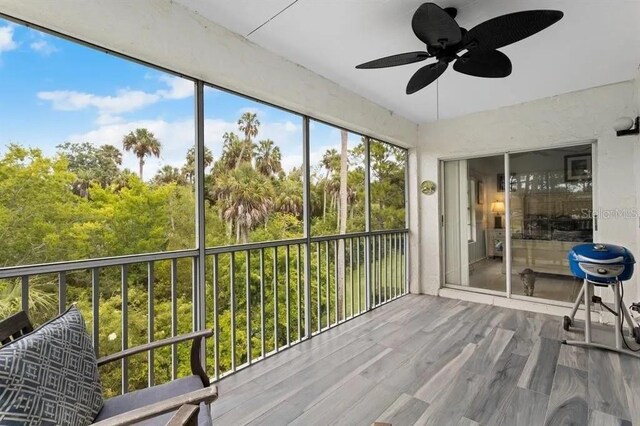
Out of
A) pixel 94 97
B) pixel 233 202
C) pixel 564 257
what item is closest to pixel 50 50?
pixel 94 97

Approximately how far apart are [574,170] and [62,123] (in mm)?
4949

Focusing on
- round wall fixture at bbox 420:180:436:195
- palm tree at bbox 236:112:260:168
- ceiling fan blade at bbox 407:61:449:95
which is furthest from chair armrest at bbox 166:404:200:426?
round wall fixture at bbox 420:180:436:195

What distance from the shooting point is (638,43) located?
7.83ft

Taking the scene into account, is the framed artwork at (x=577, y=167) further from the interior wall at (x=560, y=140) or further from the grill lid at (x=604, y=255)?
the grill lid at (x=604, y=255)

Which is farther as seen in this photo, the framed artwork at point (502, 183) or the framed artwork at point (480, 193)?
the framed artwork at point (480, 193)

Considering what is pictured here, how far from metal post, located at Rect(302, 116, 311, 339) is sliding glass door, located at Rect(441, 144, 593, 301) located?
8.01ft

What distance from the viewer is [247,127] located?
3.55 meters

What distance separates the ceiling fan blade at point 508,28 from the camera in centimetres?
149

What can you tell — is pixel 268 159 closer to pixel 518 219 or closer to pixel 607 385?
pixel 518 219

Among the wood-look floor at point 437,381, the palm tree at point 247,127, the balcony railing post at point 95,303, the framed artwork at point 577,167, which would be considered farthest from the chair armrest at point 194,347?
the framed artwork at point 577,167

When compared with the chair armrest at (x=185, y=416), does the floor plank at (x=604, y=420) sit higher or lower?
lower

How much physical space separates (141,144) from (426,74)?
2.25 metres

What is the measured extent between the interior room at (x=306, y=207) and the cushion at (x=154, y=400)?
0.01m

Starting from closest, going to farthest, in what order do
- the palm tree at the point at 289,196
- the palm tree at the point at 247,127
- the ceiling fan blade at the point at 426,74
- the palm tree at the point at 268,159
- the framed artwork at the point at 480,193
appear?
the ceiling fan blade at the point at 426,74 → the palm tree at the point at 247,127 → the palm tree at the point at 289,196 → the palm tree at the point at 268,159 → the framed artwork at the point at 480,193
